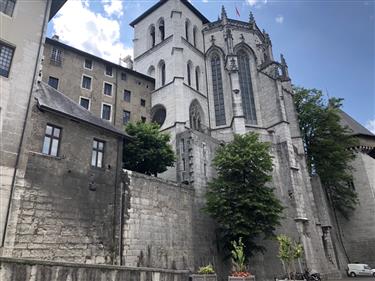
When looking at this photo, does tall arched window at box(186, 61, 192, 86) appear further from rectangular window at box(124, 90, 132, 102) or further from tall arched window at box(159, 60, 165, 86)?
rectangular window at box(124, 90, 132, 102)

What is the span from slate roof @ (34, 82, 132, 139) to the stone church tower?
8.25 metres

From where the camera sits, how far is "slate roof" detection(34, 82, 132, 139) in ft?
46.0

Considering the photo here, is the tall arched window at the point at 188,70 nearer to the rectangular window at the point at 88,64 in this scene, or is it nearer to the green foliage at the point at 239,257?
the rectangular window at the point at 88,64

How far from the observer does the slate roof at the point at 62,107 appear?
553 inches

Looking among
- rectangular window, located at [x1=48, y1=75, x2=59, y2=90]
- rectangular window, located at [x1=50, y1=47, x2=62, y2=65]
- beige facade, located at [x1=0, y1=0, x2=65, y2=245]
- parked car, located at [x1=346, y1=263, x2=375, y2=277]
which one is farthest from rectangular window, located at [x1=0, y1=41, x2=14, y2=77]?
parked car, located at [x1=346, y1=263, x2=375, y2=277]

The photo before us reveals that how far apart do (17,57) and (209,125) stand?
2120 cm

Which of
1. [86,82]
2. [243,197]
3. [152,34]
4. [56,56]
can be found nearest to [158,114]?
[86,82]

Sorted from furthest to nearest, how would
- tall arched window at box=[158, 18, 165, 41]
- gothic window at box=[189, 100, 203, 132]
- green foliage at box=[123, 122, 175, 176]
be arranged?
tall arched window at box=[158, 18, 165, 41] → gothic window at box=[189, 100, 203, 132] → green foliage at box=[123, 122, 175, 176]

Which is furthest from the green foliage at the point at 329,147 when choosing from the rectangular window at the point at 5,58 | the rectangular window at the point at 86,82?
the rectangular window at the point at 5,58

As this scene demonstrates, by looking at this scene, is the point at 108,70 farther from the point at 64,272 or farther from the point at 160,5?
the point at 64,272

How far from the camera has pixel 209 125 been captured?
32219 mm

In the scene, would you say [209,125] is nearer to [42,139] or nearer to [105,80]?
[105,80]

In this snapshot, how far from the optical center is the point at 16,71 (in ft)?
44.5

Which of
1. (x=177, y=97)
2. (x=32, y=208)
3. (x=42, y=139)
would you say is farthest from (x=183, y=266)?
(x=177, y=97)
